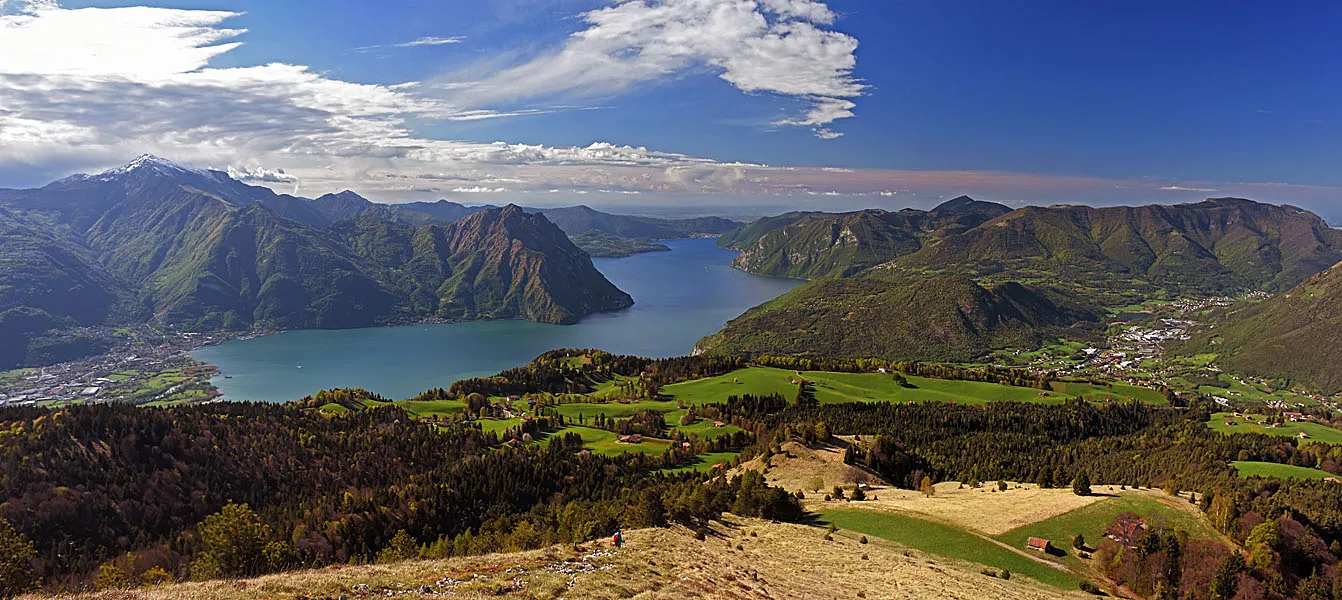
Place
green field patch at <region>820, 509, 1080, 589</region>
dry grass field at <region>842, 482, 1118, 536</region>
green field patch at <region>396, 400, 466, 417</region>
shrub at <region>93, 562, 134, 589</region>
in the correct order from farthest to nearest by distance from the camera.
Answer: green field patch at <region>396, 400, 466, 417</region> → dry grass field at <region>842, 482, 1118, 536</region> → green field patch at <region>820, 509, 1080, 589</region> → shrub at <region>93, 562, 134, 589</region>

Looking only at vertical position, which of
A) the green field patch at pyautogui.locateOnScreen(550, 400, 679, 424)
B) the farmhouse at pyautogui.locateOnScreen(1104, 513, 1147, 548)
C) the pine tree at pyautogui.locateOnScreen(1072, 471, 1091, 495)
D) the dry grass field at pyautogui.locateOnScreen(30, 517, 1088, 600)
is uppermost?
the dry grass field at pyautogui.locateOnScreen(30, 517, 1088, 600)

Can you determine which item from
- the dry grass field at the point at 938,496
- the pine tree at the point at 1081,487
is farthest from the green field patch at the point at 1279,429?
the pine tree at the point at 1081,487

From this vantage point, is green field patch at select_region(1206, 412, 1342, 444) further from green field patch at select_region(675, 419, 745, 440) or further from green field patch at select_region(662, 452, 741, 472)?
green field patch at select_region(662, 452, 741, 472)

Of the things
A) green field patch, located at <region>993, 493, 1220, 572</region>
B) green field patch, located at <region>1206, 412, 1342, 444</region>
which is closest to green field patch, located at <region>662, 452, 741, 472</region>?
green field patch, located at <region>993, 493, 1220, 572</region>

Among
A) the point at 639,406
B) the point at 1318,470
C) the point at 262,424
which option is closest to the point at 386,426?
the point at 262,424

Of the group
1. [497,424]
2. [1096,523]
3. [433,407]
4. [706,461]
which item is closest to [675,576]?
[1096,523]

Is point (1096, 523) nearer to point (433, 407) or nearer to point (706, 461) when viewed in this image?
point (706, 461)

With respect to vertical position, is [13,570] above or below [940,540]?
above

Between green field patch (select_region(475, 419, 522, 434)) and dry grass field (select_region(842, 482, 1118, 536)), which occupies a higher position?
dry grass field (select_region(842, 482, 1118, 536))
